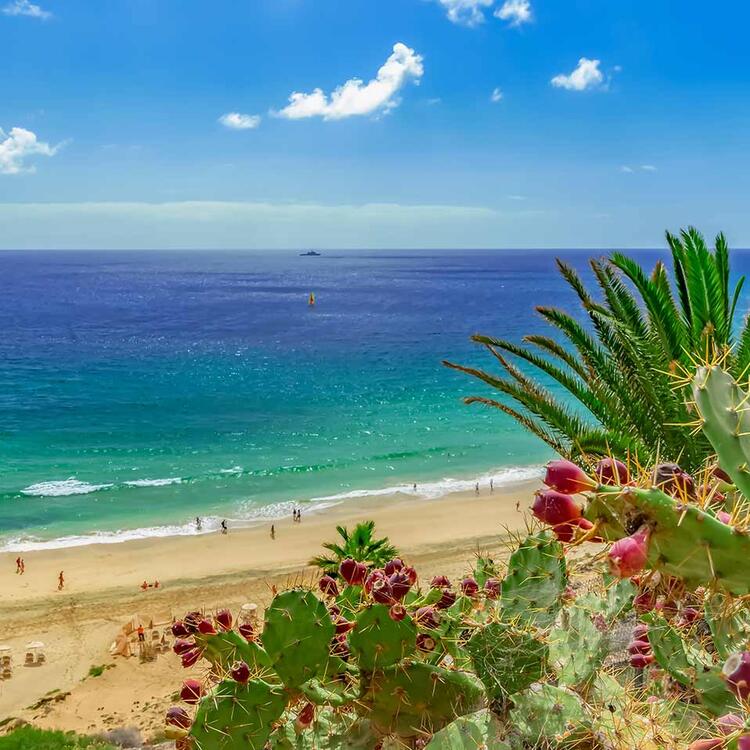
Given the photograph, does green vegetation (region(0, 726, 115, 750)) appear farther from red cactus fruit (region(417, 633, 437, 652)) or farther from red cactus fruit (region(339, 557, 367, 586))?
red cactus fruit (region(339, 557, 367, 586))

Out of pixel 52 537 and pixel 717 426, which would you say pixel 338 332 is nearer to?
pixel 52 537

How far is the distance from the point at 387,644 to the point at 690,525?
142cm

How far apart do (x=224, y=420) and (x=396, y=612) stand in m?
37.3

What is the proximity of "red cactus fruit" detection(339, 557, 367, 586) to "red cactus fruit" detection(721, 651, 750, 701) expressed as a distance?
1.51 metres

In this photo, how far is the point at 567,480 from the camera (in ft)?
6.94

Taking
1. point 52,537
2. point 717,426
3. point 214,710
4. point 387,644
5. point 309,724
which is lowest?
point 52,537

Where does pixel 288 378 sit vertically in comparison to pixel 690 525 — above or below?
below

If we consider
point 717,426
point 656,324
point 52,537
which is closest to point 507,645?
point 717,426

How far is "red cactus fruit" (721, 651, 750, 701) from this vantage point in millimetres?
1911

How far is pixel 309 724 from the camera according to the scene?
3.42 metres

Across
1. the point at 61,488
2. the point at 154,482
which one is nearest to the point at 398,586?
the point at 154,482

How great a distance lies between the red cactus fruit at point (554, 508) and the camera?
2.07m

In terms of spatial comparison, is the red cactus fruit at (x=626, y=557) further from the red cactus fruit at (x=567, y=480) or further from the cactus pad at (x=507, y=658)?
the cactus pad at (x=507, y=658)

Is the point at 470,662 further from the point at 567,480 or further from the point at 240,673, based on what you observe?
the point at 567,480
